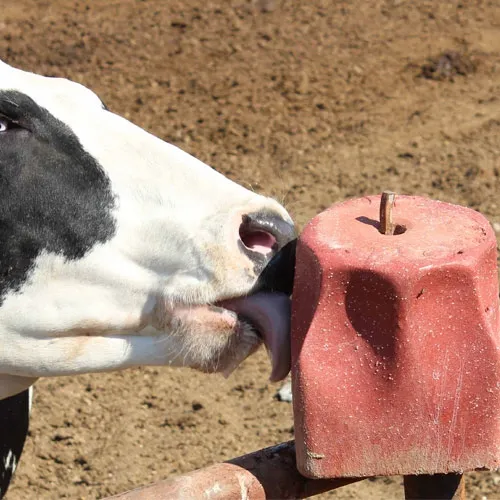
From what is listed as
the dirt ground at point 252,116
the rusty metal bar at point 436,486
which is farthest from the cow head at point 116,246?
the dirt ground at point 252,116

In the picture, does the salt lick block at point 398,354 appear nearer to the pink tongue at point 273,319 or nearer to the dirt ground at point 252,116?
the pink tongue at point 273,319

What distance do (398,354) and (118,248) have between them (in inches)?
22.8

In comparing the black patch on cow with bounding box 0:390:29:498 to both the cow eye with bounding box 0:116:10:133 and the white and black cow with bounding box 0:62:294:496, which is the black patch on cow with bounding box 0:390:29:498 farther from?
the cow eye with bounding box 0:116:10:133

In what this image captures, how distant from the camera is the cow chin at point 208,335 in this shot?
164 centimetres

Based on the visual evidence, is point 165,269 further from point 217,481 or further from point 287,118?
point 287,118

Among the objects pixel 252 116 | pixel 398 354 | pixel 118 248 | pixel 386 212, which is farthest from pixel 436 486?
pixel 252 116

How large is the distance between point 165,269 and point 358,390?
18.7 inches

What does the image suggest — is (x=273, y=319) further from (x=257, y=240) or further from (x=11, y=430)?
(x=11, y=430)

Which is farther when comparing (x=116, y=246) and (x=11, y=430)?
(x=11, y=430)

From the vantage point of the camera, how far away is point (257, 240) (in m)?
1.65

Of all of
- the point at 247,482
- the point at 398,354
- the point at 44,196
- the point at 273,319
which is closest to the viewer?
the point at 398,354

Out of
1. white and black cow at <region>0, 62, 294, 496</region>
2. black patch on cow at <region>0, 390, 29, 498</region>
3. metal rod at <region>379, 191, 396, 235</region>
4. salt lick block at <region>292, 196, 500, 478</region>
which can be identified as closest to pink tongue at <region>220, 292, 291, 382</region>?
white and black cow at <region>0, 62, 294, 496</region>

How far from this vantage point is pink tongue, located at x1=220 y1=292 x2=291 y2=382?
1.50m

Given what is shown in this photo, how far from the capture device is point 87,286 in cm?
172
